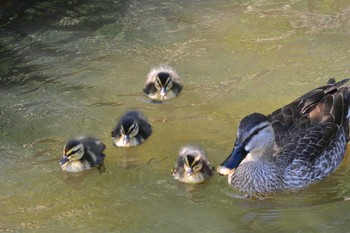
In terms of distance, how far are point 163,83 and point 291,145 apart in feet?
4.35

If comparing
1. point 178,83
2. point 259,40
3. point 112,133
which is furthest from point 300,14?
point 112,133

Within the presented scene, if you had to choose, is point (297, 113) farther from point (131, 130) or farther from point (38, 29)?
point (38, 29)

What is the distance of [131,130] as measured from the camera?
5.67 m

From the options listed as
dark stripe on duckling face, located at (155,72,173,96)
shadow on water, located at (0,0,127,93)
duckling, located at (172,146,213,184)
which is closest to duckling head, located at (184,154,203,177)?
duckling, located at (172,146,213,184)

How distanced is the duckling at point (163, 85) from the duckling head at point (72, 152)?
1.06m

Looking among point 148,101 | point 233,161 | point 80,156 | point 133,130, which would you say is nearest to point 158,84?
point 148,101

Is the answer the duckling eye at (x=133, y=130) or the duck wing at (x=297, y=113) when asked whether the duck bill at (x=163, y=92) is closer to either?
the duckling eye at (x=133, y=130)

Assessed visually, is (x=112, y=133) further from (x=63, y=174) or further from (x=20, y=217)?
(x=20, y=217)

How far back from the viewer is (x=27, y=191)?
5.23m

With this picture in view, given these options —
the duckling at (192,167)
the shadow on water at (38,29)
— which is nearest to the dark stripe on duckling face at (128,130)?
the duckling at (192,167)

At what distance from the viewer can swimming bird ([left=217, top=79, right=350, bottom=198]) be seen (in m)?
5.14

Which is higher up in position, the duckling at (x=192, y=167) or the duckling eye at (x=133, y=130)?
the duckling at (x=192, y=167)

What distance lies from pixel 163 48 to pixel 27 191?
7.85 ft

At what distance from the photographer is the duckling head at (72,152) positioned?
543 cm
